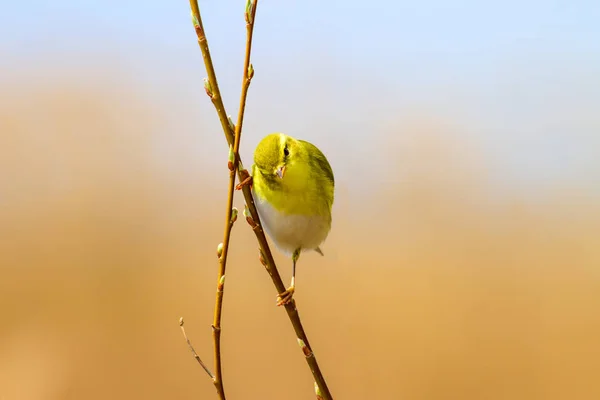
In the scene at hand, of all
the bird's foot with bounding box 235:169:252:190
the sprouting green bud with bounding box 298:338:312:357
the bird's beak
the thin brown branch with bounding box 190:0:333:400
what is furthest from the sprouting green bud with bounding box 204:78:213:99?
the bird's beak

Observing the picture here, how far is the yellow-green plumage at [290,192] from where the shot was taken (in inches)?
42.1

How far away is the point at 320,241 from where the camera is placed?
1211 millimetres

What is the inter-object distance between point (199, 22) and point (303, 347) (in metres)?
0.41

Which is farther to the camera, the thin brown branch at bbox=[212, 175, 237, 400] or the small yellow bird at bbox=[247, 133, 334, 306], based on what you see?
the small yellow bird at bbox=[247, 133, 334, 306]

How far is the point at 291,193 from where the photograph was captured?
110cm

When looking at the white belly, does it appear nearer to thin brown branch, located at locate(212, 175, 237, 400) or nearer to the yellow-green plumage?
the yellow-green plumage

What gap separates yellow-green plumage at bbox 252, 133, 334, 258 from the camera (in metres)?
1.07

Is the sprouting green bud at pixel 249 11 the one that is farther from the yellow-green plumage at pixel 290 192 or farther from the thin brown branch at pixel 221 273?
the yellow-green plumage at pixel 290 192


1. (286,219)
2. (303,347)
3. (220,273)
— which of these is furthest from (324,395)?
(286,219)

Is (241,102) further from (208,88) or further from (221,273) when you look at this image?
(221,273)

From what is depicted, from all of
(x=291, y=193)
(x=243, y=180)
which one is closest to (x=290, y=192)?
(x=291, y=193)

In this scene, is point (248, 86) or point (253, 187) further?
point (253, 187)

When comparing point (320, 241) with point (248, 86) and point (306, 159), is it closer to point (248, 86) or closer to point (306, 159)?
point (306, 159)

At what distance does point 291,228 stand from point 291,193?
0.24 ft
